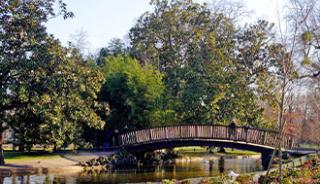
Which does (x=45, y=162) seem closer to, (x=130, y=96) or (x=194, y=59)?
(x=130, y=96)

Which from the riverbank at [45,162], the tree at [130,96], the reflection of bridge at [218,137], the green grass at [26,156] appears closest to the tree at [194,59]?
the tree at [130,96]

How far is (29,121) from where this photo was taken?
32281 millimetres

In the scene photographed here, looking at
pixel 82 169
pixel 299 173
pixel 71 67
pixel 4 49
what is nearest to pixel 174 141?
pixel 82 169

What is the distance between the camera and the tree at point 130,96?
1635 inches

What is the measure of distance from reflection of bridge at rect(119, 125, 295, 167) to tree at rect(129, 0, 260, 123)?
7.89 meters

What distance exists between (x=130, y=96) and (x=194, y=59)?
939 centimetres

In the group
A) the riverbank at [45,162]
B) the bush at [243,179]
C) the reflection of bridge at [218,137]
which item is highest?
the reflection of bridge at [218,137]

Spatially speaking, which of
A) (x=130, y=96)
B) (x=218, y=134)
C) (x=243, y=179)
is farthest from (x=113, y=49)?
(x=243, y=179)

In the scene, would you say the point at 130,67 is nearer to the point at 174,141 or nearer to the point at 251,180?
the point at 174,141

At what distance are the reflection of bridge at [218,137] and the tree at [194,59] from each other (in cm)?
789

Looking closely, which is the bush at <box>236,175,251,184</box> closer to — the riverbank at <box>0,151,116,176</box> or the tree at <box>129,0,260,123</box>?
the riverbank at <box>0,151,116,176</box>

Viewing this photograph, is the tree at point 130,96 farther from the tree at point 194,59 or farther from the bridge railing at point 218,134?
the bridge railing at point 218,134

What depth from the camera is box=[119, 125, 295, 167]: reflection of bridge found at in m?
34.7

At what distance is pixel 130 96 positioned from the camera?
41469 mm
